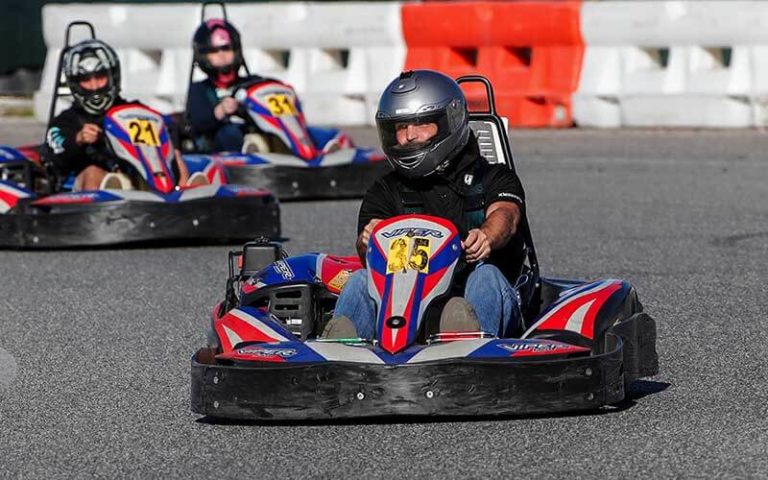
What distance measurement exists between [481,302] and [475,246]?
0.72 ft

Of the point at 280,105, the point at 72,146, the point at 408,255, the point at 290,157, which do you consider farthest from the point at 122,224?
the point at 408,255

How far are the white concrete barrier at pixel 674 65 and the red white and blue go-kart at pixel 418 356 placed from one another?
8.99m

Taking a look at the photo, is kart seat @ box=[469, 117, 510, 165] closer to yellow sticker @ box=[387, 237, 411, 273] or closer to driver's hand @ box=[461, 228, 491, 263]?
driver's hand @ box=[461, 228, 491, 263]

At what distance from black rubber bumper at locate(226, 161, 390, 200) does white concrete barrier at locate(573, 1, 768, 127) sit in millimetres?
3841

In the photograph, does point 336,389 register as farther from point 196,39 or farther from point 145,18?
point 145,18

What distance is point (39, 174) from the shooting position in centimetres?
1091

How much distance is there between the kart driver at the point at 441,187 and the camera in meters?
5.70

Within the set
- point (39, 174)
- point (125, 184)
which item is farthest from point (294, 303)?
point (39, 174)

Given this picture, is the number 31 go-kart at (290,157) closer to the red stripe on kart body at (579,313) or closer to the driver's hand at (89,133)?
the driver's hand at (89,133)

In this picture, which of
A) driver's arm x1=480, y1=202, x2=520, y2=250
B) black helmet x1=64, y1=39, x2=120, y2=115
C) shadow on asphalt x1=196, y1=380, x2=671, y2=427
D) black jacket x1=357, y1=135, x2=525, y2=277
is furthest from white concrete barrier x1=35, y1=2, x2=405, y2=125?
shadow on asphalt x1=196, y1=380, x2=671, y2=427

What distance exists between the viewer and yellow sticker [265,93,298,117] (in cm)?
1235

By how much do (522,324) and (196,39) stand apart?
753cm

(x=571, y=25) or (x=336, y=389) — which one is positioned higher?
(x=571, y=25)

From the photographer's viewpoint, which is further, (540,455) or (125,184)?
(125,184)
